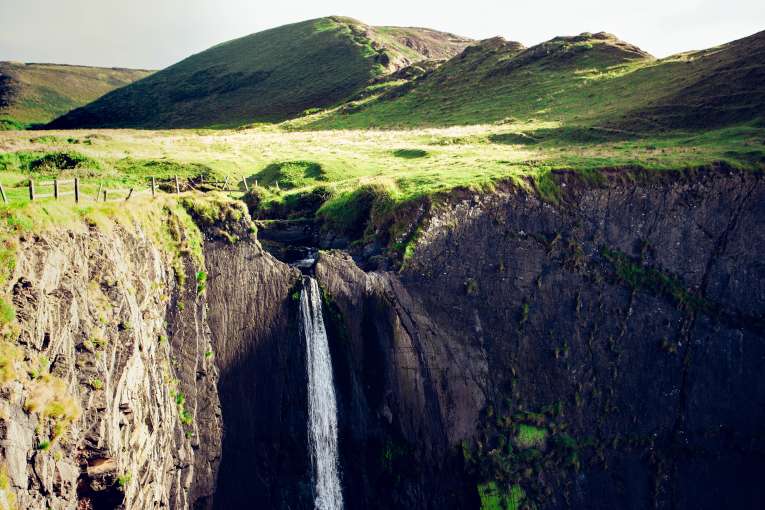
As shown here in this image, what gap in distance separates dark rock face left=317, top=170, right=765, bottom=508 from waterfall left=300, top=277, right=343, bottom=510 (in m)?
0.68

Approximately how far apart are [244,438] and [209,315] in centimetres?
576

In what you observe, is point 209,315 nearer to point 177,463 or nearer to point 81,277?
point 177,463

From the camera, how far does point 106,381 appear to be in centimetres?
1747

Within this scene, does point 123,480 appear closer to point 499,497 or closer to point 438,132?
point 499,497

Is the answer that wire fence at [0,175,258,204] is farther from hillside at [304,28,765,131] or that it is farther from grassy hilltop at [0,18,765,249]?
hillside at [304,28,765,131]

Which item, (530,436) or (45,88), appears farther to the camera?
(45,88)

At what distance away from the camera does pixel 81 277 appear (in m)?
17.4

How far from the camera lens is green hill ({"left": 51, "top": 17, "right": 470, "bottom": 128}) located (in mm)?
94188

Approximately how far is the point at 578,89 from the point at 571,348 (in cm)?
4087

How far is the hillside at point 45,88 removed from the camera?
364ft

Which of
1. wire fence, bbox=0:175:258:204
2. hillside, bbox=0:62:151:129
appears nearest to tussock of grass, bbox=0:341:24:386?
wire fence, bbox=0:175:258:204

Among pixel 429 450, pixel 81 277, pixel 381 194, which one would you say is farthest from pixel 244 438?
pixel 381 194

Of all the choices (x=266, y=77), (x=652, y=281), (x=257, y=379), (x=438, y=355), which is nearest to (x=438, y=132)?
(x=652, y=281)

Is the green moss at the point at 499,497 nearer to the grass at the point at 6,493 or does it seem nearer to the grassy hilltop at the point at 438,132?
the grassy hilltop at the point at 438,132
